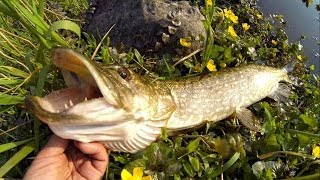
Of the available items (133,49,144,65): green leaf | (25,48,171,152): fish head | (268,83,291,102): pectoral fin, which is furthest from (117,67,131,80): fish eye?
(268,83,291,102): pectoral fin

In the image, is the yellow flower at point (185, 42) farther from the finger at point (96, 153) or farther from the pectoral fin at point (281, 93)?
the finger at point (96, 153)

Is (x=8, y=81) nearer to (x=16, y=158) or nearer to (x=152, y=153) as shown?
(x=16, y=158)

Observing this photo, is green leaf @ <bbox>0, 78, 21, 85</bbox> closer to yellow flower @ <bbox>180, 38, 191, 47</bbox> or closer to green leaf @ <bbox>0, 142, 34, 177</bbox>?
green leaf @ <bbox>0, 142, 34, 177</bbox>

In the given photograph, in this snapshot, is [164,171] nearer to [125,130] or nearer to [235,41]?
[125,130]

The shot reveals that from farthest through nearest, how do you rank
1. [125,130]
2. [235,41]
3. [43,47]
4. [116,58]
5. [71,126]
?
[235,41], [116,58], [43,47], [125,130], [71,126]

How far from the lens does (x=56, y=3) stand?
12.0 feet

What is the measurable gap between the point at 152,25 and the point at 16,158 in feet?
4.75

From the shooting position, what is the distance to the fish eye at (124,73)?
6.35 feet

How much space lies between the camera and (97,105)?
1752mm

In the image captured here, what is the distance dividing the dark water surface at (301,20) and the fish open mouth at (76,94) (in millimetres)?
3054

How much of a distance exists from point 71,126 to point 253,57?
1.82 m

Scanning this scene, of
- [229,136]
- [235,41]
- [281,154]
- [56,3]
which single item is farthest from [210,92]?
[56,3]

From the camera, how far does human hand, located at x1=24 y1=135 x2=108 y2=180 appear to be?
1.75m

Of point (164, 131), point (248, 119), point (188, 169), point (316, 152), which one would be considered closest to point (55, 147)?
point (164, 131)
